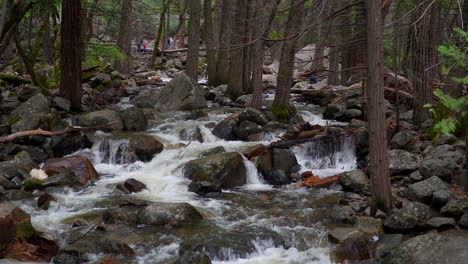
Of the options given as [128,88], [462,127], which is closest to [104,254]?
[462,127]

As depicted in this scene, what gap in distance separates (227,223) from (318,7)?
3.93 metres

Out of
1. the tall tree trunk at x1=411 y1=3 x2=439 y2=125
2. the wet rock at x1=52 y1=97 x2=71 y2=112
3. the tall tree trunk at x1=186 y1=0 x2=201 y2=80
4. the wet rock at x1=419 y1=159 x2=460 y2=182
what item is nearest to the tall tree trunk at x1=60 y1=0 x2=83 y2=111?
the wet rock at x1=52 y1=97 x2=71 y2=112

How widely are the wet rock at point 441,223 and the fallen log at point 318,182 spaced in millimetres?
3032

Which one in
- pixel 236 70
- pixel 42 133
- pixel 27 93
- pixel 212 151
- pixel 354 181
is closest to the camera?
pixel 354 181

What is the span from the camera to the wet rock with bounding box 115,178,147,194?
9.73 meters

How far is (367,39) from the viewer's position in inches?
284

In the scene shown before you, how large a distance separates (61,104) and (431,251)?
1143 cm

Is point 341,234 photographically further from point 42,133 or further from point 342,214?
point 42,133

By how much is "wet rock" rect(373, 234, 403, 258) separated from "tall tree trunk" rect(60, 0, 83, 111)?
10.9 metres

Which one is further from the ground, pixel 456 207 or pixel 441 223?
pixel 456 207

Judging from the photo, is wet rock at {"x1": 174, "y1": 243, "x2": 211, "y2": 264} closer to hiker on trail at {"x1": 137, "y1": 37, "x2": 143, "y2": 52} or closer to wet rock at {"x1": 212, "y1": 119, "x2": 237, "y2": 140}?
wet rock at {"x1": 212, "y1": 119, "x2": 237, "y2": 140}

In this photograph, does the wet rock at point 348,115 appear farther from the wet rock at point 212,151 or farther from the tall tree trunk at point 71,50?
the tall tree trunk at point 71,50

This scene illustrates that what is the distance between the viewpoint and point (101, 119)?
45.0 feet

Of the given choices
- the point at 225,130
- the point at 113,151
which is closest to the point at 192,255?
the point at 113,151
